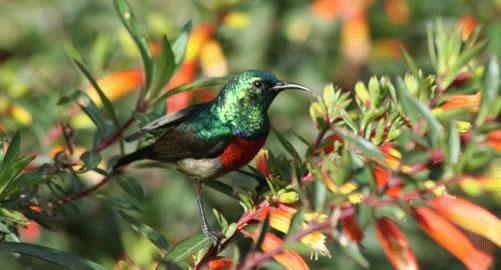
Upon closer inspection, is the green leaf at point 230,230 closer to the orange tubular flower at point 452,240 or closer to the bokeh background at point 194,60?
the orange tubular flower at point 452,240

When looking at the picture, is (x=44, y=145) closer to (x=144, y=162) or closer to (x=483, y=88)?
(x=144, y=162)

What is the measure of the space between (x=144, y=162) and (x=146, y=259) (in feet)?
1.15

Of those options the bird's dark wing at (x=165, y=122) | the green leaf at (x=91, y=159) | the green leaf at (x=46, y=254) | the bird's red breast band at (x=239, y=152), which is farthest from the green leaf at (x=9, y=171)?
the bird's red breast band at (x=239, y=152)

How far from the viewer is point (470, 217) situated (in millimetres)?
814

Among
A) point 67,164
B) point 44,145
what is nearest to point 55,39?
point 44,145

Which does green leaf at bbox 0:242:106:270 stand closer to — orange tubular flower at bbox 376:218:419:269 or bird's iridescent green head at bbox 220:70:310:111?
orange tubular flower at bbox 376:218:419:269

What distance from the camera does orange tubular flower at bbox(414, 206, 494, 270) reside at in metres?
0.81

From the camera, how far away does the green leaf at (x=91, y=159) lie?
1184 mm

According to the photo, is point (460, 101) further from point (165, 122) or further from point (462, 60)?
point (165, 122)

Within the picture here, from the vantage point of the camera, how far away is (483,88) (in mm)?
765

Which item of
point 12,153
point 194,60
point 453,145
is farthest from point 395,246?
point 194,60

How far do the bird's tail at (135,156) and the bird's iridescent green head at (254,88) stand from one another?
251 millimetres

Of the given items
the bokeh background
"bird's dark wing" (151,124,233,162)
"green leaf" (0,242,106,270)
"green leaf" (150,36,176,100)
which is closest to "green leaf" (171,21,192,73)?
"green leaf" (150,36,176,100)

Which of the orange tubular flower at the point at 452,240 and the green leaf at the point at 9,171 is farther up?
the green leaf at the point at 9,171
